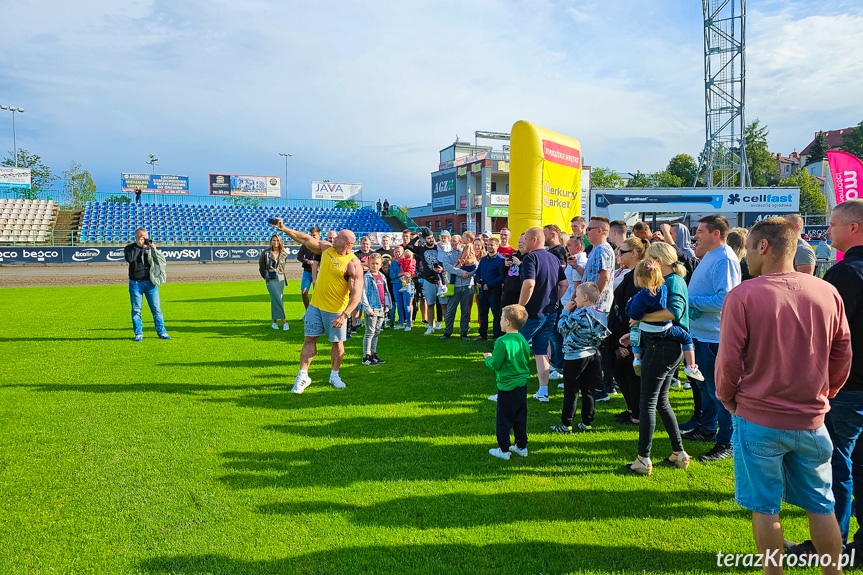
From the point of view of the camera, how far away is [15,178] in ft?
174

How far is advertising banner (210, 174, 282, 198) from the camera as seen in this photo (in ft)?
214

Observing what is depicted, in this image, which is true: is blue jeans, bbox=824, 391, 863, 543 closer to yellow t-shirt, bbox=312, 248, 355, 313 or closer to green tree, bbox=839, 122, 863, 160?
yellow t-shirt, bbox=312, 248, 355, 313

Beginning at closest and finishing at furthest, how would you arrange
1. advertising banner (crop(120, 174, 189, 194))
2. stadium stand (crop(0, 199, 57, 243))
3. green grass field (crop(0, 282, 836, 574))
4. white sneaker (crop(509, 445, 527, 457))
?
1. green grass field (crop(0, 282, 836, 574))
2. white sneaker (crop(509, 445, 527, 457))
3. stadium stand (crop(0, 199, 57, 243))
4. advertising banner (crop(120, 174, 189, 194))

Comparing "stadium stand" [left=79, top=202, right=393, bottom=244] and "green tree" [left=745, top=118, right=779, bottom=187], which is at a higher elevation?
"green tree" [left=745, top=118, right=779, bottom=187]

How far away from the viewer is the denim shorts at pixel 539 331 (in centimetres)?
595

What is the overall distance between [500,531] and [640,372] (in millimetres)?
1803

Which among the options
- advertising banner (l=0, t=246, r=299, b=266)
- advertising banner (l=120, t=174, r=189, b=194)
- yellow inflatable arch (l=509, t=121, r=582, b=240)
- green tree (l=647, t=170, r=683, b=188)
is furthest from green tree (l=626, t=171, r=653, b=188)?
yellow inflatable arch (l=509, t=121, r=582, b=240)

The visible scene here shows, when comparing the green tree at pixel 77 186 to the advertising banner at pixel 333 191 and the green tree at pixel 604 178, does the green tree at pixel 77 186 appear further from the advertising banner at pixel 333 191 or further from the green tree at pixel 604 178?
the green tree at pixel 604 178

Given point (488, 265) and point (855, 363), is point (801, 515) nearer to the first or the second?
point (855, 363)

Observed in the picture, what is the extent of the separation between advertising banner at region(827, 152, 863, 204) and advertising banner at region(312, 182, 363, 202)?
6517cm

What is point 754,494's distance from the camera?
2.52m

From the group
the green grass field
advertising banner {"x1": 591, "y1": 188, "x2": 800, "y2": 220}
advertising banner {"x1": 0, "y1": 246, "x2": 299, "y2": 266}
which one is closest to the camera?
the green grass field

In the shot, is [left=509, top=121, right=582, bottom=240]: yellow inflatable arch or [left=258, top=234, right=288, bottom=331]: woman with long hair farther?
[left=258, top=234, right=288, bottom=331]: woman with long hair

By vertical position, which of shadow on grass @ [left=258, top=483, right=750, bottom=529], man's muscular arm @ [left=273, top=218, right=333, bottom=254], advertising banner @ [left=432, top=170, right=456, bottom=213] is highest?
advertising banner @ [left=432, top=170, right=456, bottom=213]
